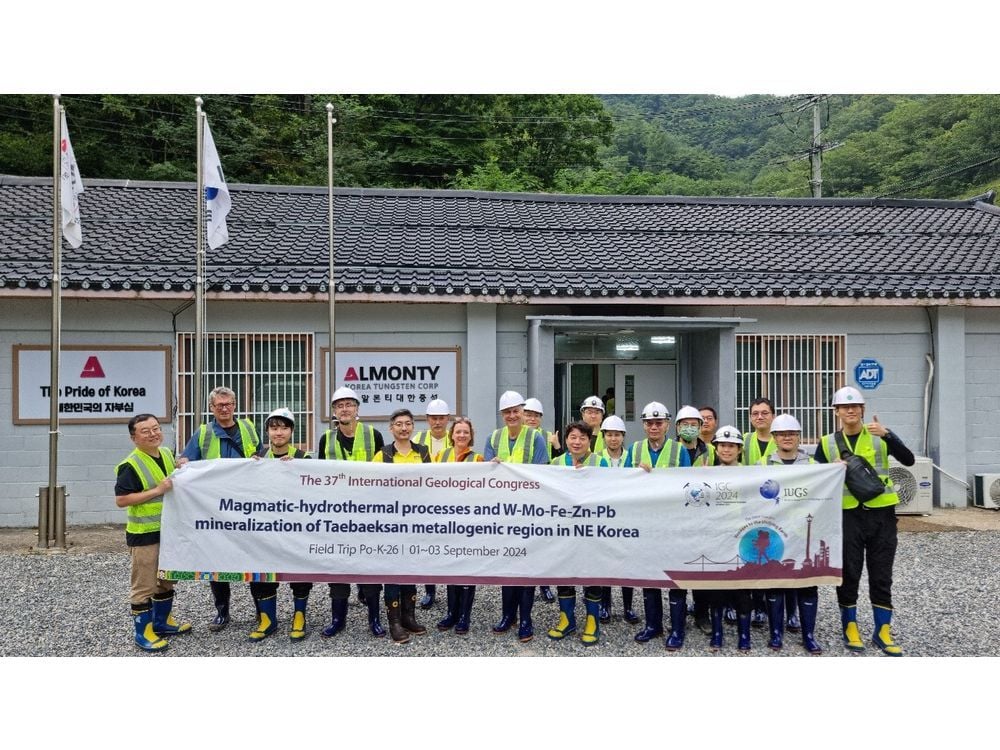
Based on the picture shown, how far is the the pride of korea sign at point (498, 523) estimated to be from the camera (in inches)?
212

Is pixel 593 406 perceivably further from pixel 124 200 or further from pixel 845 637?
pixel 124 200

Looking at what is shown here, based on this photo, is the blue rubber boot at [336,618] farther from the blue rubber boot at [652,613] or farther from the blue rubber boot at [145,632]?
the blue rubber boot at [652,613]

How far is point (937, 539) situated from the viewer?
28.6ft

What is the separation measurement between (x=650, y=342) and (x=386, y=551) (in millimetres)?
6814

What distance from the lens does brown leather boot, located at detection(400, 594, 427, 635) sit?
5574 millimetres

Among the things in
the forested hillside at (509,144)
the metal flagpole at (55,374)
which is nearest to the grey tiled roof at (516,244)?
the metal flagpole at (55,374)

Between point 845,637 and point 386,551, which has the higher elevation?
point 386,551

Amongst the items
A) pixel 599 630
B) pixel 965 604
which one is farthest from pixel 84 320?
pixel 965 604

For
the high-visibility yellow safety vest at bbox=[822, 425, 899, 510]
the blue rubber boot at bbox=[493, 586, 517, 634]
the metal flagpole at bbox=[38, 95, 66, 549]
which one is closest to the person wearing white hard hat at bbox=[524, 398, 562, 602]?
the blue rubber boot at bbox=[493, 586, 517, 634]

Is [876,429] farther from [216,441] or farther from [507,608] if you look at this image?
[216,441]

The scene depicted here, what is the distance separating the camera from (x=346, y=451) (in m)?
5.70

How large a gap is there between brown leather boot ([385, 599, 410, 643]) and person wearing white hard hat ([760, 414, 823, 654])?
8.43ft

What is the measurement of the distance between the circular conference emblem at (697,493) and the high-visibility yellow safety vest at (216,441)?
3237 mm

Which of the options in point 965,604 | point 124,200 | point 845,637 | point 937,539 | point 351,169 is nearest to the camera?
point 845,637
